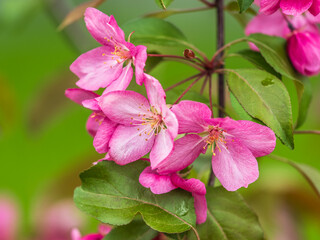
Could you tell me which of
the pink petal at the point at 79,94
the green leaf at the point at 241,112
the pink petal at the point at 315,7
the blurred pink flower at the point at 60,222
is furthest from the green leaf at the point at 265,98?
the blurred pink flower at the point at 60,222

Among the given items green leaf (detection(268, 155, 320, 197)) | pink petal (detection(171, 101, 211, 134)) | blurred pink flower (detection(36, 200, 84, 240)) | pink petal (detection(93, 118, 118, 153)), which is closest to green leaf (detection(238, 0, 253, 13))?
pink petal (detection(171, 101, 211, 134))

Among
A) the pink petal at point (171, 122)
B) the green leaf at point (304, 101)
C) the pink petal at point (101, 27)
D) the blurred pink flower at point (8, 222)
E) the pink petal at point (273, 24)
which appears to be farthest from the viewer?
the blurred pink flower at point (8, 222)

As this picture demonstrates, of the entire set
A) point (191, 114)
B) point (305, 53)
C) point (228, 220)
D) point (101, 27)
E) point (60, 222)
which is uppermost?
point (101, 27)

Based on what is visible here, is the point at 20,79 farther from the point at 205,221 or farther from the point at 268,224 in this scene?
the point at 205,221

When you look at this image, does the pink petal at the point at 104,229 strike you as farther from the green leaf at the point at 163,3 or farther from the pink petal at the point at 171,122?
the green leaf at the point at 163,3

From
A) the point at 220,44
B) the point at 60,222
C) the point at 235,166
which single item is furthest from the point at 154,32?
the point at 60,222

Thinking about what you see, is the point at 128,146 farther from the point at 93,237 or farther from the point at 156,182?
the point at 93,237
